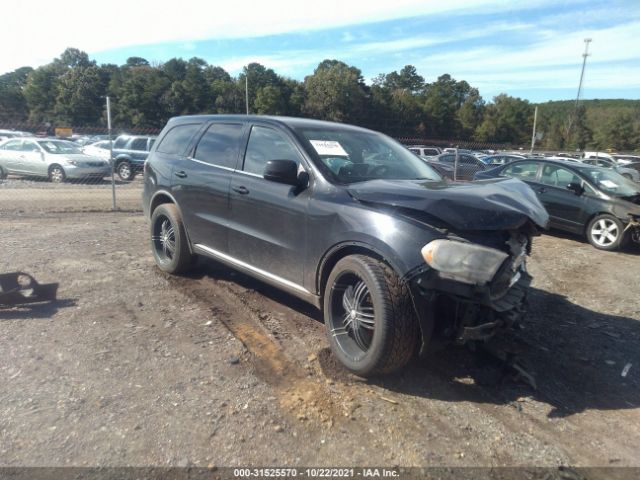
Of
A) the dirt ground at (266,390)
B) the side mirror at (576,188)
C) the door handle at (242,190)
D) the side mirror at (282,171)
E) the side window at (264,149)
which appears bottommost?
the dirt ground at (266,390)

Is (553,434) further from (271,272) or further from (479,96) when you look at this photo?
(479,96)

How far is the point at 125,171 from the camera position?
17.8 m

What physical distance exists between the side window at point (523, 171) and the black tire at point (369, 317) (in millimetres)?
7985

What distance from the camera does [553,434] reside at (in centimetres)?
291

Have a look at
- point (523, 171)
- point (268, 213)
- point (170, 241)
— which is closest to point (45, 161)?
point (170, 241)

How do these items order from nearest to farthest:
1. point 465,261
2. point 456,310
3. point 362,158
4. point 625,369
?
point 465,261 → point 456,310 → point 625,369 → point 362,158

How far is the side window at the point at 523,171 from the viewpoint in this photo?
403 inches

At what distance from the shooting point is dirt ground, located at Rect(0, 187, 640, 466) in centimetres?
266

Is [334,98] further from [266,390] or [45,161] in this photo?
[266,390]

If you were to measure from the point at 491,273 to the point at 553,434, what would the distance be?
41.2 inches

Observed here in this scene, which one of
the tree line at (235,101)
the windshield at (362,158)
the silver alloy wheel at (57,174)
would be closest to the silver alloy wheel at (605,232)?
the windshield at (362,158)

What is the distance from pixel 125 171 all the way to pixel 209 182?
47.3 ft

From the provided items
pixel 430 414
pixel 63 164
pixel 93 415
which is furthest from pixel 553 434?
pixel 63 164

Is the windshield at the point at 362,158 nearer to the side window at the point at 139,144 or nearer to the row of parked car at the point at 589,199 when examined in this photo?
the row of parked car at the point at 589,199
